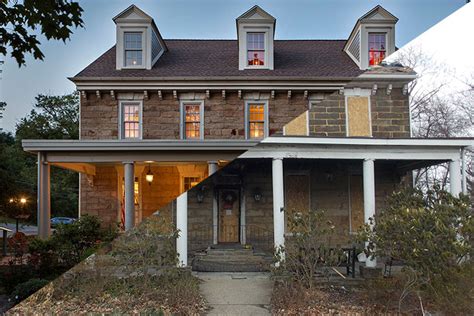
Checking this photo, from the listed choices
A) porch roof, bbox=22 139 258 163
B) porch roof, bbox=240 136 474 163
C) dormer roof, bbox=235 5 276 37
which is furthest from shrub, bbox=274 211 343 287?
dormer roof, bbox=235 5 276 37

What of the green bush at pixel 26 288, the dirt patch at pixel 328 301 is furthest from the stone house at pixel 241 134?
the green bush at pixel 26 288

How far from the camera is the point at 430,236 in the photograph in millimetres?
913

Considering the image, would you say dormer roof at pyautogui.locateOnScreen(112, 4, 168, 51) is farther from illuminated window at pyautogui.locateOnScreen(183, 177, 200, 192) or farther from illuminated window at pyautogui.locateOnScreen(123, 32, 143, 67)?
illuminated window at pyautogui.locateOnScreen(183, 177, 200, 192)

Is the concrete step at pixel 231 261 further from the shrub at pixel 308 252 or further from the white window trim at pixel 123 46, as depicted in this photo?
the white window trim at pixel 123 46

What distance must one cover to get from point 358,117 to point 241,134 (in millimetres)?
515

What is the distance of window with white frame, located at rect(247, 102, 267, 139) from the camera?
1.35m

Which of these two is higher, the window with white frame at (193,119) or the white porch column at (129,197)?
the window with white frame at (193,119)

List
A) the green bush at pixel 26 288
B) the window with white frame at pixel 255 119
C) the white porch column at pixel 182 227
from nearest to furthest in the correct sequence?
the white porch column at pixel 182 227, the green bush at pixel 26 288, the window with white frame at pixel 255 119

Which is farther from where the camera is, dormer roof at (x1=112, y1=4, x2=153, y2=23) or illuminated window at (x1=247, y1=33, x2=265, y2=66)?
illuminated window at (x1=247, y1=33, x2=265, y2=66)

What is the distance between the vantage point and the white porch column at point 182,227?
1.02m

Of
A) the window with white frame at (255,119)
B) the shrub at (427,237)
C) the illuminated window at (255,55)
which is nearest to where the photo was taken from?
the shrub at (427,237)

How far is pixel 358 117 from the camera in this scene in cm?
100

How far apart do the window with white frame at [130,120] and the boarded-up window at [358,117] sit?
68 cm

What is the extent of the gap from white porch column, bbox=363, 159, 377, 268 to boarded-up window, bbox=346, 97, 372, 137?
0.25 ft
